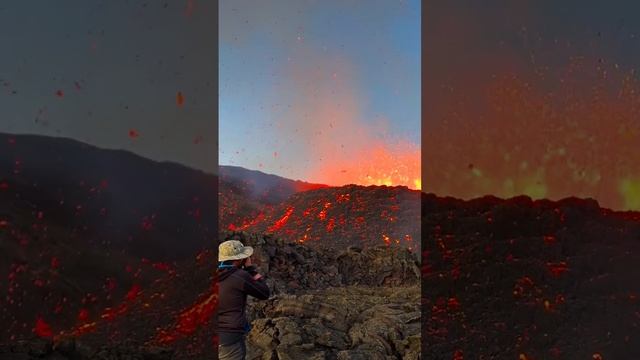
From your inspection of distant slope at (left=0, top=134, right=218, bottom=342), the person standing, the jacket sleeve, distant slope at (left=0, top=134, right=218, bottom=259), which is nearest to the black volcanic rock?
the jacket sleeve

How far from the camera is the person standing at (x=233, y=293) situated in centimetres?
381

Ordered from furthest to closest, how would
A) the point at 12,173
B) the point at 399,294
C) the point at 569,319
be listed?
the point at 399,294, the point at 12,173, the point at 569,319

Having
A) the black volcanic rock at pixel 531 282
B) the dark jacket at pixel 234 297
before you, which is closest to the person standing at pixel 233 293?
the dark jacket at pixel 234 297

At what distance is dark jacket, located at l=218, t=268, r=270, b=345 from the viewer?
3.80m

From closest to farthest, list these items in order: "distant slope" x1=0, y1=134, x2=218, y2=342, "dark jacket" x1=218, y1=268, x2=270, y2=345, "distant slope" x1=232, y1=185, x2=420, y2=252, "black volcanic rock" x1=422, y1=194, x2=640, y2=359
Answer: "black volcanic rock" x1=422, y1=194, x2=640, y2=359 → "distant slope" x1=0, y1=134, x2=218, y2=342 → "dark jacket" x1=218, y1=268, x2=270, y2=345 → "distant slope" x1=232, y1=185, x2=420, y2=252

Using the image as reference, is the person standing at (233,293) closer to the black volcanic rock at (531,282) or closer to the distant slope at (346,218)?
the black volcanic rock at (531,282)

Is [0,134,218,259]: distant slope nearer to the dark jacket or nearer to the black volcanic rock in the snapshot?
the dark jacket

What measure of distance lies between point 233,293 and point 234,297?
3 centimetres

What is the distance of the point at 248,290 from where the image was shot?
12.5 feet

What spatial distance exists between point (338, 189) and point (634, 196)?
48.3 ft

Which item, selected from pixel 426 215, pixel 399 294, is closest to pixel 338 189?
pixel 399 294

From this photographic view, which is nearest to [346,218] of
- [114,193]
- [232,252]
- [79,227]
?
[232,252]

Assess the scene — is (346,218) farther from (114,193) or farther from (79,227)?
(79,227)

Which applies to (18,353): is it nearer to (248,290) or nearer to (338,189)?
(248,290)
